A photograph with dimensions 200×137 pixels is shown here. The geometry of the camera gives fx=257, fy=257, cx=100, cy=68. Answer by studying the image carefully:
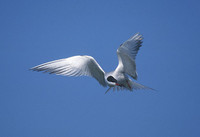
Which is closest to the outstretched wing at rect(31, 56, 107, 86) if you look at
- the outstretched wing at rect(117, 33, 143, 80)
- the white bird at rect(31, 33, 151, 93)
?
the white bird at rect(31, 33, 151, 93)

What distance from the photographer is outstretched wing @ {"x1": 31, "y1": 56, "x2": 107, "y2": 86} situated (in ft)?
9.91

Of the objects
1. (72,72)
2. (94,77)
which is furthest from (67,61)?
(94,77)

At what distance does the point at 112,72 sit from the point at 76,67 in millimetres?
452

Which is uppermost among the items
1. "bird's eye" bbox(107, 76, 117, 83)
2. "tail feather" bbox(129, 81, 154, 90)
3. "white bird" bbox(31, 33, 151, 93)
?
"white bird" bbox(31, 33, 151, 93)

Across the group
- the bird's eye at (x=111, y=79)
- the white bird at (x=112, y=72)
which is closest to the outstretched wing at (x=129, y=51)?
the white bird at (x=112, y=72)

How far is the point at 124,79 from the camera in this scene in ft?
10.7

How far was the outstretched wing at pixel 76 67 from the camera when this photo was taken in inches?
119

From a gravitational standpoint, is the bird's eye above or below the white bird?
below

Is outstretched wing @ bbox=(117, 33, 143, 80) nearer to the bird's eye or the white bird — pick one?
the white bird

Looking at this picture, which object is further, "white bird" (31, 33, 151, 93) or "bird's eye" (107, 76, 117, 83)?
"bird's eye" (107, 76, 117, 83)

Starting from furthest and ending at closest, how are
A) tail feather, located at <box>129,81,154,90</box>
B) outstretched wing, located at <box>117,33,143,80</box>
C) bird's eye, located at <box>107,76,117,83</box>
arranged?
tail feather, located at <box>129,81,154,90</box> → bird's eye, located at <box>107,76,117,83</box> → outstretched wing, located at <box>117,33,143,80</box>

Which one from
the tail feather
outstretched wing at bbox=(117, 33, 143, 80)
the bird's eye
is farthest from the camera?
the tail feather

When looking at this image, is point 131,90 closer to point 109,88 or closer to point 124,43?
point 109,88

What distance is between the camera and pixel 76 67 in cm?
319
